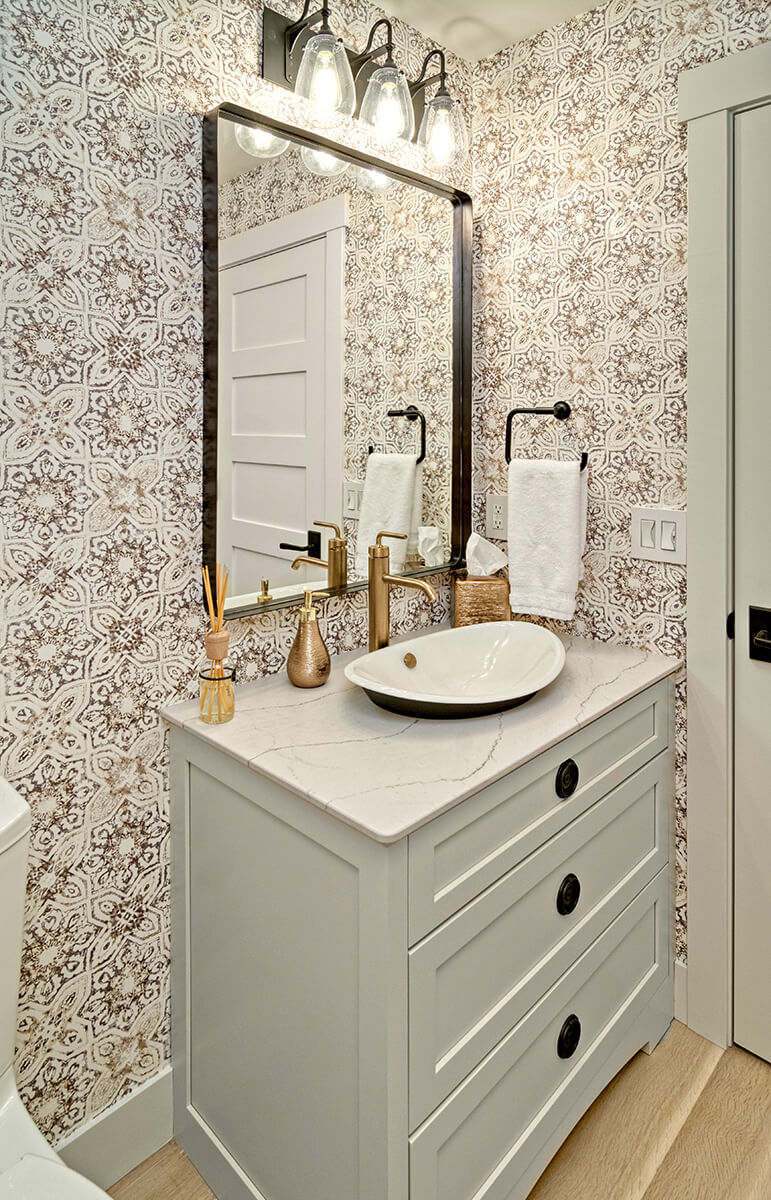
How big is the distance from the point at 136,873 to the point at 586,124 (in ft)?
6.25

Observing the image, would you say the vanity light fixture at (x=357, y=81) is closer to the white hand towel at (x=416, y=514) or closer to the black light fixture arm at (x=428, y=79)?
the black light fixture arm at (x=428, y=79)

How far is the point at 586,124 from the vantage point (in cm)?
174

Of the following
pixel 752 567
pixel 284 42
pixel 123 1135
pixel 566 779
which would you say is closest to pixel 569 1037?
pixel 566 779

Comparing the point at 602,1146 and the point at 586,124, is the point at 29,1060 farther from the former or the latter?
the point at 586,124

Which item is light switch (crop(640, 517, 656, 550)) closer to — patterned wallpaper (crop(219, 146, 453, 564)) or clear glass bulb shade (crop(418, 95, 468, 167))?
patterned wallpaper (crop(219, 146, 453, 564))

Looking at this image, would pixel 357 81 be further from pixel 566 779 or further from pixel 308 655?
pixel 566 779

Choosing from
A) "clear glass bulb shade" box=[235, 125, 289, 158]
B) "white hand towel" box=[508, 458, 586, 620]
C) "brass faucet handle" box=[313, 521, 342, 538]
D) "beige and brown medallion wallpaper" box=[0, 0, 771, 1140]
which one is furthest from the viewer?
"white hand towel" box=[508, 458, 586, 620]

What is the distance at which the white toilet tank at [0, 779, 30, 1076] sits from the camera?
997 mm

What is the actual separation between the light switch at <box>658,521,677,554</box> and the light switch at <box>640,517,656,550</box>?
2 cm

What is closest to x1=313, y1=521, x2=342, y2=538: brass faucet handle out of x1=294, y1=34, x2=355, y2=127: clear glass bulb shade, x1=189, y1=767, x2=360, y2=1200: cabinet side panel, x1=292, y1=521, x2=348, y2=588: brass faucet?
x1=292, y1=521, x2=348, y2=588: brass faucet

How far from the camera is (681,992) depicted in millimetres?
1787

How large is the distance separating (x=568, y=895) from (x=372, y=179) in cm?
156

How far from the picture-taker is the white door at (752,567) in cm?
151

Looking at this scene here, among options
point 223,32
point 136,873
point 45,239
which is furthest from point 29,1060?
point 223,32
